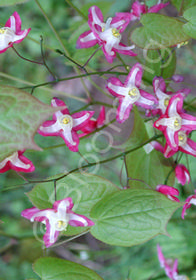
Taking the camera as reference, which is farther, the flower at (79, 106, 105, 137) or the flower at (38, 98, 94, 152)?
the flower at (79, 106, 105, 137)

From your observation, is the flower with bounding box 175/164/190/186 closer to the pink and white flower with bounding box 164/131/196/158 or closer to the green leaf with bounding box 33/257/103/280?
the pink and white flower with bounding box 164/131/196/158

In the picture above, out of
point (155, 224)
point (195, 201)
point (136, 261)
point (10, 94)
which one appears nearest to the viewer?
point (10, 94)

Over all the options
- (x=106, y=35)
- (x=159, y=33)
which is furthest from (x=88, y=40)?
(x=159, y=33)

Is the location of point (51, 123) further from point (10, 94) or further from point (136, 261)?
point (136, 261)

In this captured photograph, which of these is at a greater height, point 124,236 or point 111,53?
point 111,53

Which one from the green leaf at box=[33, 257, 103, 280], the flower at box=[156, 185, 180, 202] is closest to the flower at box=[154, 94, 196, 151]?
the flower at box=[156, 185, 180, 202]

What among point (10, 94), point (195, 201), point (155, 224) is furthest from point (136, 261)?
point (10, 94)

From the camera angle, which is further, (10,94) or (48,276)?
(48,276)

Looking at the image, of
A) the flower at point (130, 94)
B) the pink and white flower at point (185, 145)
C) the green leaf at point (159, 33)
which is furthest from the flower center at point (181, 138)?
the green leaf at point (159, 33)
